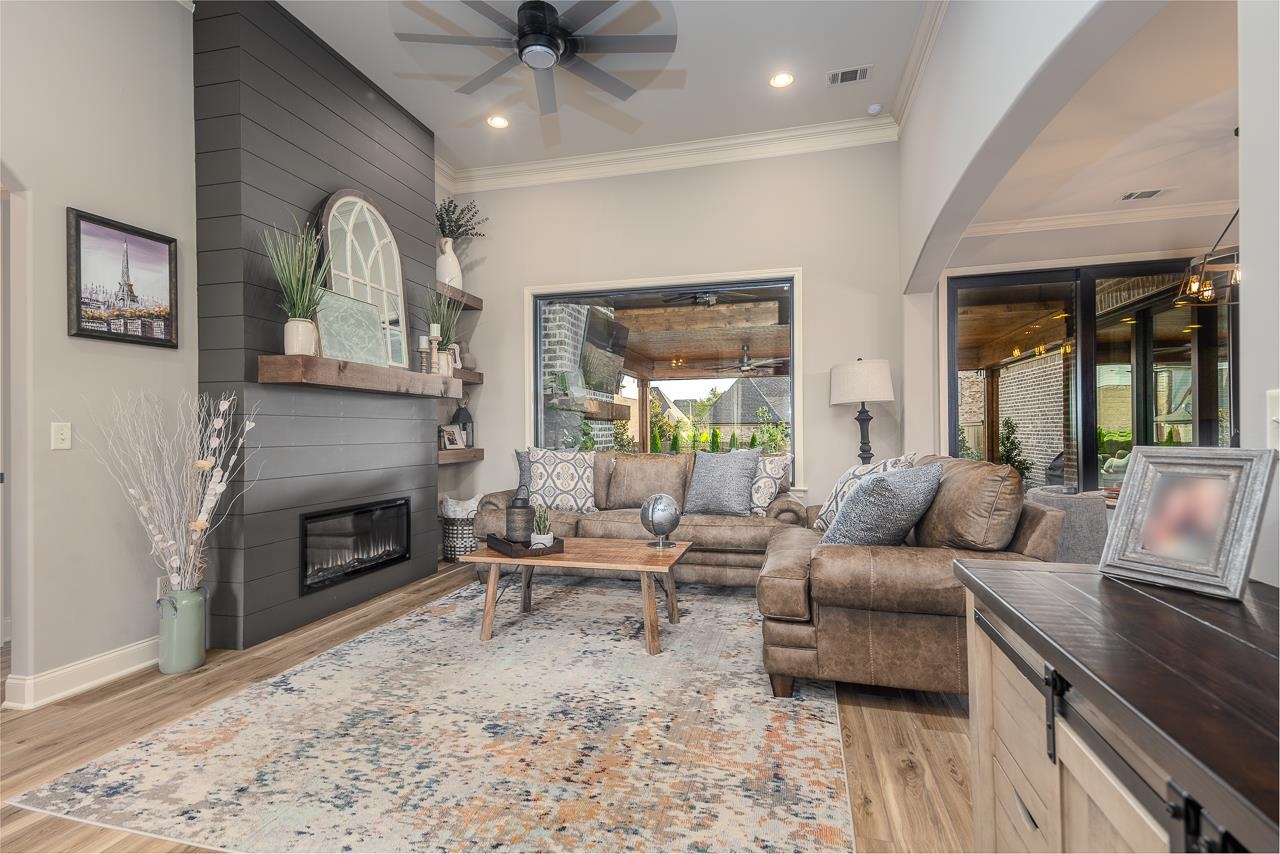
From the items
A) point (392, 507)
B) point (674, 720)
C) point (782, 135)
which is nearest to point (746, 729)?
point (674, 720)

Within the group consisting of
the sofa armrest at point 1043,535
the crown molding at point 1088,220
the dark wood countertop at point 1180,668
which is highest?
the crown molding at point 1088,220

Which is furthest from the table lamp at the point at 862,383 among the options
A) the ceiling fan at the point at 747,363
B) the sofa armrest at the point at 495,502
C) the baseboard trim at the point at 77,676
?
the baseboard trim at the point at 77,676

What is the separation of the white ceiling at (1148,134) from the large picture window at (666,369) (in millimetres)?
1782

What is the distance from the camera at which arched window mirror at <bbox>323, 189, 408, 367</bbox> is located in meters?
3.66

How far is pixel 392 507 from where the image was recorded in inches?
164

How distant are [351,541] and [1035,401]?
525 centimetres

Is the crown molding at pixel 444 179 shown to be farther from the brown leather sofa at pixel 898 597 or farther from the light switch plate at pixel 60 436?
the brown leather sofa at pixel 898 597

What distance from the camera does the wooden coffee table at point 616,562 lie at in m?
2.94

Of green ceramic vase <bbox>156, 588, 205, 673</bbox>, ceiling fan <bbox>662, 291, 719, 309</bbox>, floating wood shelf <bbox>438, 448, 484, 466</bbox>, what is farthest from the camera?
ceiling fan <bbox>662, 291, 719, 309</bbox>

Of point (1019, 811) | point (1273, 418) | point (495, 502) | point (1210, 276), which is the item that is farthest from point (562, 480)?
point (1210, 276)

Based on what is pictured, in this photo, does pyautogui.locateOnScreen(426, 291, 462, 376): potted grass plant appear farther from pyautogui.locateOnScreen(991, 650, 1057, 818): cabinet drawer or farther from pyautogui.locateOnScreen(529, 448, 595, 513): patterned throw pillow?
pyautogui.locateOnScreen(991, 650, 1057, 818): cabinet drawer

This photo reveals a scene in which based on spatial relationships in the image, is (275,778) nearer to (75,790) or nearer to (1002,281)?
(75,790)

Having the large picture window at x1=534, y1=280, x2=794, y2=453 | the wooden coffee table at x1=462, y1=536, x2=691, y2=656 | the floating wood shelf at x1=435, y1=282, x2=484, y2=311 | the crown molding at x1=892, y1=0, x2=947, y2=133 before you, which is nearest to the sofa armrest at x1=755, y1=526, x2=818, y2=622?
the wooden coffee table at x1=462, y1=536, x2=691, y2=656

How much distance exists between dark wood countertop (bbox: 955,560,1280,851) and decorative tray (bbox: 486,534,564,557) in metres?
2.25
